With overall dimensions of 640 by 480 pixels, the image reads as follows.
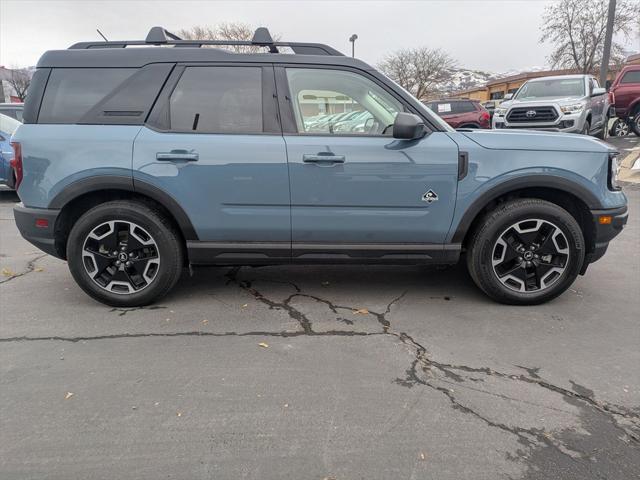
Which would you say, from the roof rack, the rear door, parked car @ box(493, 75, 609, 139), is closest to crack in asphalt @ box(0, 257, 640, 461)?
the rear door

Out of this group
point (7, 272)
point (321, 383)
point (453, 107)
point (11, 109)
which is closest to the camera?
point (321, 383)

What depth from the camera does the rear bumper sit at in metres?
3.66

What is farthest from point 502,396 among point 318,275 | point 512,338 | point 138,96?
point 138,96

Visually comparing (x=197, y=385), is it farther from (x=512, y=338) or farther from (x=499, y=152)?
(x=499, y=152)

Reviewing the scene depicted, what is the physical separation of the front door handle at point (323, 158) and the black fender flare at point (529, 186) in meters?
1.05

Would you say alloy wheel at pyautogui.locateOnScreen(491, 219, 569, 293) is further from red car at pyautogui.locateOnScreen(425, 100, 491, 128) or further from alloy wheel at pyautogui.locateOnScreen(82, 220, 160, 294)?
red car at pyautogui.locateOnScreen(425, 100, 491, 128)

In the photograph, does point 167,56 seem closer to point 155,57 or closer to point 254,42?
point 155,57

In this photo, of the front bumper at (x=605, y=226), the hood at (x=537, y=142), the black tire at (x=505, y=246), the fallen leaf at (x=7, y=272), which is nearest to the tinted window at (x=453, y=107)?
the hood at (x=537, y=142)

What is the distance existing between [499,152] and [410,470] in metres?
2.44

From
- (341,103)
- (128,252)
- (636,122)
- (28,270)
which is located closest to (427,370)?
(341,103)

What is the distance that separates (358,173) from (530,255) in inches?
59.9

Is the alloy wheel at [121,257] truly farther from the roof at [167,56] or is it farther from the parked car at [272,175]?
the roof at [167,56]

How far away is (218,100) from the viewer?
364cm

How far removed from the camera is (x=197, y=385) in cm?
275
